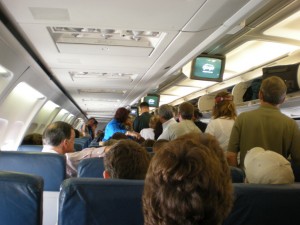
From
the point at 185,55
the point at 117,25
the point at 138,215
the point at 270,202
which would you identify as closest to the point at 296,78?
the point at 185,55

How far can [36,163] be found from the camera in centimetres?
328

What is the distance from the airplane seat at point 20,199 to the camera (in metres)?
1.78

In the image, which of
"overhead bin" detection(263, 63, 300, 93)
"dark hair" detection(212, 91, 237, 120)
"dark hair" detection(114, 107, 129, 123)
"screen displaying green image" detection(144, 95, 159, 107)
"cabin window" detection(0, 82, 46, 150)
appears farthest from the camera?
"screen displaying green image" detection(144, 95, 159, 107)

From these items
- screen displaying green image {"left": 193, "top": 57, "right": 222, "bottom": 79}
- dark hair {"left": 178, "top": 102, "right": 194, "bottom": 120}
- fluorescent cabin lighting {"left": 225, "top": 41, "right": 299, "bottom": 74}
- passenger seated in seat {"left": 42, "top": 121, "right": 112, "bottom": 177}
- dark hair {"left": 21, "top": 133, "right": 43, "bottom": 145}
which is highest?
fluorescent cabin lighting {"left": 225, "top": 41, "right": 299, "bottom": 74}

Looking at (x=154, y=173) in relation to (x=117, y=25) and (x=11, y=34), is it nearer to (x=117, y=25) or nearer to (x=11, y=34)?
(x=117, y=25)

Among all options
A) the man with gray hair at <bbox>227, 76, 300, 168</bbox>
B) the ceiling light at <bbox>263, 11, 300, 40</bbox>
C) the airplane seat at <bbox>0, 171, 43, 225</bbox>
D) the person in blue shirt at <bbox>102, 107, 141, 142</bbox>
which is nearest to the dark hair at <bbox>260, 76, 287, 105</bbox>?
the man with gray hair at <bbox>227, 76, 300, 168</bbox>

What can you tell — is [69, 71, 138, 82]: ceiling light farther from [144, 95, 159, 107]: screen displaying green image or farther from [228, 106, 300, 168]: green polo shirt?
[144, 95, 159, 107]: screen displaying green image

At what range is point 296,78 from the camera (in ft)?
15.1

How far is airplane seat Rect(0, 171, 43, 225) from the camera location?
5.83ft

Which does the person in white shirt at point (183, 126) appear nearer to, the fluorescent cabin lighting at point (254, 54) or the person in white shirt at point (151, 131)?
the person in white shirt at point (151, 131)

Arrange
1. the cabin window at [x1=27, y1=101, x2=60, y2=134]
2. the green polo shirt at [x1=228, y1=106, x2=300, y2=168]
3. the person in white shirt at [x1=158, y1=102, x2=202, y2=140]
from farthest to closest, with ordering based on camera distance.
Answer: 1. the cabin window at [x1=27, y1=101, x2=60, y2=134]
2. the person in white shirt at [x1=158, y1=102, x2=202, y2=140]
3. the green polo shirt at [x1=228, y1=106, x2=300, y2=168]

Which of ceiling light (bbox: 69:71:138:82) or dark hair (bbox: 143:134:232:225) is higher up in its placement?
ceiling light (bbox: 69:71:138:82)

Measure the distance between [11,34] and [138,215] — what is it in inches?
103

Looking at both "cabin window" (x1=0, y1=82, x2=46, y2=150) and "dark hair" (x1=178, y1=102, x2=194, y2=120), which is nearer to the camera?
"dark hair" (x1=178, y1=102, x2=194, y2=120)
